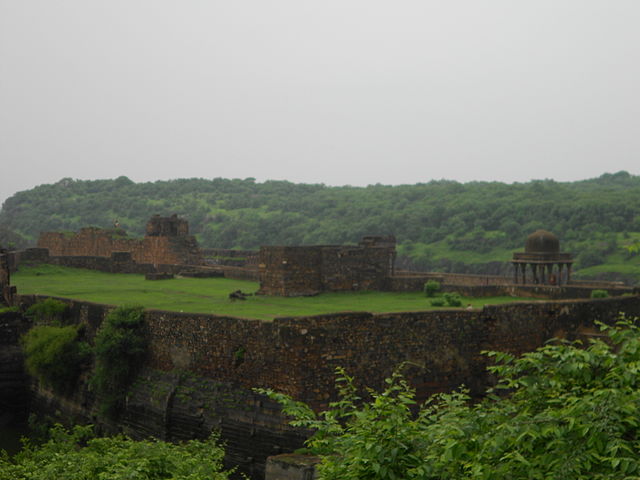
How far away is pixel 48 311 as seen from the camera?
65.0ft

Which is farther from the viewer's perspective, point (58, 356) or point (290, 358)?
point (58, 356)

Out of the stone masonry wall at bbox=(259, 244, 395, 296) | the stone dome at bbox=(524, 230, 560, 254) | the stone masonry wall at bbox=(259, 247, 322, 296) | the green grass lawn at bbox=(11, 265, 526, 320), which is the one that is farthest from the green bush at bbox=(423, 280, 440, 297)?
the stone dome at bbox=(524, 230, 560, 254)

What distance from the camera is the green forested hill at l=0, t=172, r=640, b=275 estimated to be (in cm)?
8094

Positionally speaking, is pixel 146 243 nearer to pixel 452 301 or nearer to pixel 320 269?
pixel 320 269

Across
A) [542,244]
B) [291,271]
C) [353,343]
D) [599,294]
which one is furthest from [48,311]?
[542,244]

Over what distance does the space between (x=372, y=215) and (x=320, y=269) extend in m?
83.6

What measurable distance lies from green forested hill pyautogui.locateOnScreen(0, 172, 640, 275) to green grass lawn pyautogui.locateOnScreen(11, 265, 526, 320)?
3717 cm

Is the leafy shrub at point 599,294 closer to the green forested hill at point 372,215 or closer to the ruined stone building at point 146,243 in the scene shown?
the ruined stone building at point 146,243

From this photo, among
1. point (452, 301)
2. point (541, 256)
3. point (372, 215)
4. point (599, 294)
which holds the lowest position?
point (452, 301)

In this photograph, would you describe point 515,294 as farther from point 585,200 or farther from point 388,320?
point 585,200

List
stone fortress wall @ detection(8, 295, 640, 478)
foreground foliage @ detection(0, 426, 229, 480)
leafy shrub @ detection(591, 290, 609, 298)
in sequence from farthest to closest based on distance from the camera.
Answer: leafy shrub @ detection(591, 290, 609, 298), stone fortress wall @ detection(8, 295, 640, 478), foreground foliage @ detection(0, 426, 229, 480)

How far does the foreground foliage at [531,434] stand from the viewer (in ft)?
19.7

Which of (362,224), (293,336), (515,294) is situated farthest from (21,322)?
(362,224)

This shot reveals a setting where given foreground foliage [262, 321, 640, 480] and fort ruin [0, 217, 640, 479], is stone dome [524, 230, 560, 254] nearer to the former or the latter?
fort ruin [0, 217, 640, 479]
